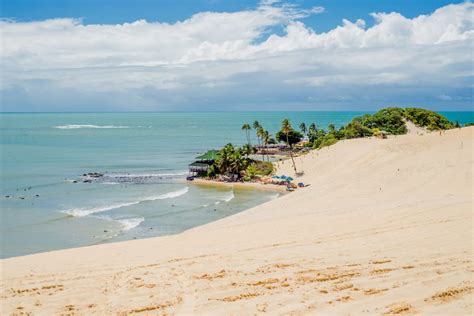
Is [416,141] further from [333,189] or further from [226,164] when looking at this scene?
[226,164]

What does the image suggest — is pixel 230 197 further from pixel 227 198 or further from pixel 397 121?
pixel 397 121

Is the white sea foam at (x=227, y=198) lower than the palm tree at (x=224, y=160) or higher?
lower

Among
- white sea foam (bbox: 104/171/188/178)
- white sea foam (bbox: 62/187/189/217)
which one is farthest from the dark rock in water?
white sea foam (bbox: 62/187/189/217)

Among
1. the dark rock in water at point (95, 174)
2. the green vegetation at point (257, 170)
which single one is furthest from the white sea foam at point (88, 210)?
the dark rock in water at point (95, 174)

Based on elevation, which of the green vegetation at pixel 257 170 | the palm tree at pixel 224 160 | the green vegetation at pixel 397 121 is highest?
the green vegetation at pixel 397 121

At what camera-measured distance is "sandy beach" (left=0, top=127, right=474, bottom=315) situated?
11.4m

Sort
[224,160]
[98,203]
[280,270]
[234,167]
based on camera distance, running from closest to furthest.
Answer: [280,270] → [98,203] → [234,167] → [224,160]

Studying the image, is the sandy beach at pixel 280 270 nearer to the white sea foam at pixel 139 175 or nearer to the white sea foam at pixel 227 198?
the white sea foam at pixel 227 198

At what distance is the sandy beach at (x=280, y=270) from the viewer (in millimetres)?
11375

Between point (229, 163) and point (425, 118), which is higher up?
point (425, 118)

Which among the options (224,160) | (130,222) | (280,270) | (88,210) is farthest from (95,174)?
(280,270)

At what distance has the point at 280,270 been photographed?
1423cm

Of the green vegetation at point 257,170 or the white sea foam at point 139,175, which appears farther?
the white sea foam at point 139,175

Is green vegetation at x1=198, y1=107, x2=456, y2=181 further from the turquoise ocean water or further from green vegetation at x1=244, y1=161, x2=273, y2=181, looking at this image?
the turquoise ocean water
